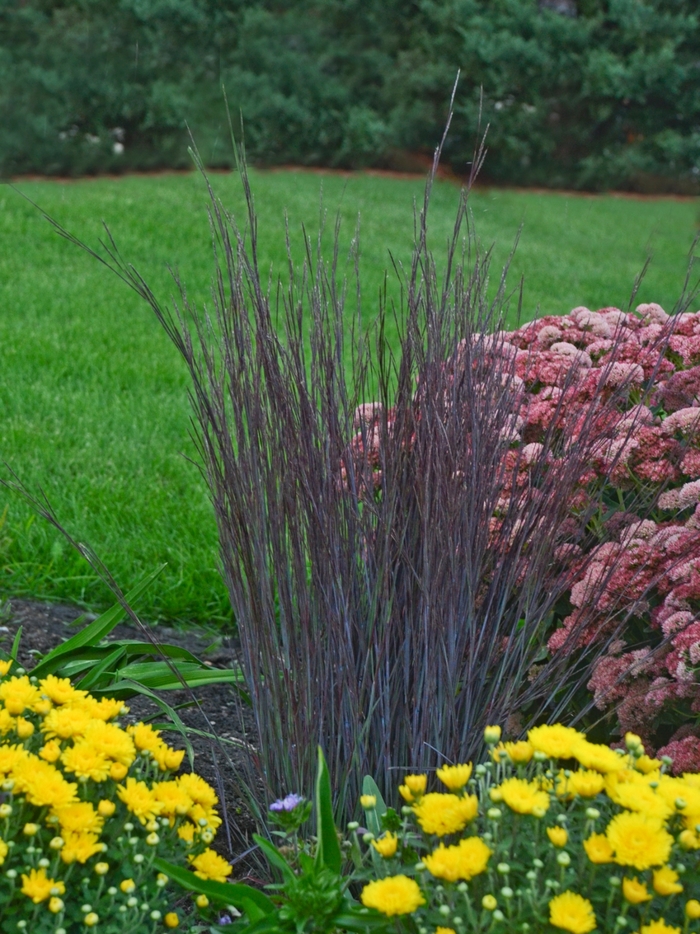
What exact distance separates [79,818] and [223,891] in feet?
0.93

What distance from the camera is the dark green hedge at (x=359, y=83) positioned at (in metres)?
14.8

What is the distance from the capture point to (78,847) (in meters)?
1.60

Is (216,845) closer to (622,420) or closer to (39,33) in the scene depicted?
(622,420)

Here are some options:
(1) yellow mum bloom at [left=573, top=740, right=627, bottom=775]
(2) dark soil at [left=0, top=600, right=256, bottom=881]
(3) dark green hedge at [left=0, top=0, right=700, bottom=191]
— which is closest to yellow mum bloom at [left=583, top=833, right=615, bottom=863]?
(1) yellow mum bloom at [left=573, top=740, right=627, bottom=775]

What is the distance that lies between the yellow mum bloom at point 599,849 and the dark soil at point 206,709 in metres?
0.84

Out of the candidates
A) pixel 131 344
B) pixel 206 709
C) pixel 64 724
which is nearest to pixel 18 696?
pixel 64 724

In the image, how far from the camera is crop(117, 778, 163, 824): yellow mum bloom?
1673 millimetres

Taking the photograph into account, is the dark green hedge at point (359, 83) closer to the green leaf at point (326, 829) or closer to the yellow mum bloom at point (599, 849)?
the green leaf at point (326, 829)

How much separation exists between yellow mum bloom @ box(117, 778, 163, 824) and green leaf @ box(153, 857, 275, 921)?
7cm

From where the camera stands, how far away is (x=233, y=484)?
6.81 feet

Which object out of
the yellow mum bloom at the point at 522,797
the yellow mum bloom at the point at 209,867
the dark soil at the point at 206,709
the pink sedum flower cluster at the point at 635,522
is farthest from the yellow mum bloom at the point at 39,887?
the pink sedum flower cluster at the point at 635,522

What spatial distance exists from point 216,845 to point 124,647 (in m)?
0.57

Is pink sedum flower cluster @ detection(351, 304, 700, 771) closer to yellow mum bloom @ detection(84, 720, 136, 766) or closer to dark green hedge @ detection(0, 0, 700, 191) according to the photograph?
yellow mum bloom @ detection(84, 720, 136, 766)

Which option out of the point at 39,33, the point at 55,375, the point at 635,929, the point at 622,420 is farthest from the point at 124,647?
the point at 39,33
